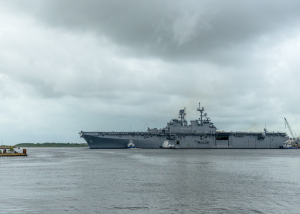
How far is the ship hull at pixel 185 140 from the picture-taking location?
78.7 meters

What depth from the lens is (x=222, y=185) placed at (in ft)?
68.8

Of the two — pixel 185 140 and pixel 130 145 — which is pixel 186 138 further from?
pixel 130 145

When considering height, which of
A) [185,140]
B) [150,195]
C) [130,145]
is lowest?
[150,195]

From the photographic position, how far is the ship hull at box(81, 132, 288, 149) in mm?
78688

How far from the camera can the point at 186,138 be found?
8306cm

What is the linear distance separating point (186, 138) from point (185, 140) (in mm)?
615

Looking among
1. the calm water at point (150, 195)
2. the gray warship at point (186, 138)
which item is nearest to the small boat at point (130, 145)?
the gray warship at point (186, 138)

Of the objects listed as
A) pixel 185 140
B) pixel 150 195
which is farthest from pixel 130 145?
pixel 150 195

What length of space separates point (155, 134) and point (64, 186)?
6027 cm

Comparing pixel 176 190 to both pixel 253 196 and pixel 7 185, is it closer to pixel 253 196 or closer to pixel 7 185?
pixel 253 196

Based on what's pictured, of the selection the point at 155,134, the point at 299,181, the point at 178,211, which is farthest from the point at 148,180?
the point at 155,134

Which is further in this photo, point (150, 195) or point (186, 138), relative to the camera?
point (186, 138)

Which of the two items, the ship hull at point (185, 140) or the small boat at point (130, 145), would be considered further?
the small boat at point (130, 145)

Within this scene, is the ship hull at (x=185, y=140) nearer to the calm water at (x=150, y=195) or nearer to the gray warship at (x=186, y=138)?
the gray warship at (x=186, y=138)
